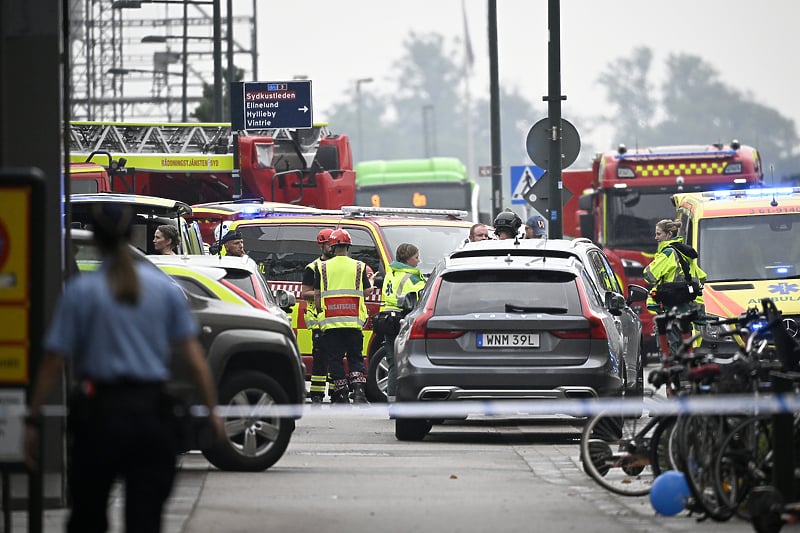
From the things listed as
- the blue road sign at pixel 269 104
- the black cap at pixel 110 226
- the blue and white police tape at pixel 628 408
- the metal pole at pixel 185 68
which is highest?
the metal pole at pixel 185 68

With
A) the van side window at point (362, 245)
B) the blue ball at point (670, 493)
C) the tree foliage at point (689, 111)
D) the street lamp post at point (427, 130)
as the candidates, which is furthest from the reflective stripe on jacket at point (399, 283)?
the tree foliage at point (689, 111)

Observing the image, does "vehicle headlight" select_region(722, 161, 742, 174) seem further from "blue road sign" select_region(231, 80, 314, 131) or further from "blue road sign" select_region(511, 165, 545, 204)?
"blue road sign" select_region(231, 80, 314, 131)

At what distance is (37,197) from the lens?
8.87 metres

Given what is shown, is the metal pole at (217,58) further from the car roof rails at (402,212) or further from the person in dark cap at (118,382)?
the person in dark cap at (118,382)

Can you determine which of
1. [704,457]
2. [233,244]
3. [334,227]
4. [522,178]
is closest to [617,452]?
[704,457]

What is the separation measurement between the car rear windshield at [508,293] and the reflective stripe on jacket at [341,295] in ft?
10.8

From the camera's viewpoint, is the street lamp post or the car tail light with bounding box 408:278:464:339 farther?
the street lamp post

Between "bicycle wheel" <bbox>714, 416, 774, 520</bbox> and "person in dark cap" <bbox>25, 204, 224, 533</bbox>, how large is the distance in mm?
3600

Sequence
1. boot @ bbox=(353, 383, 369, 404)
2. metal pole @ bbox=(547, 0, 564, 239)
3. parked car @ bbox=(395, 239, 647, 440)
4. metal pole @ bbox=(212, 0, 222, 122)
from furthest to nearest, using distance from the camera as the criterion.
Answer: metal pole @ bbox=(212, 0, 222, 122)
metal pole @ bbox=(547, 0, 564, 239)
boot @ bbox=(353, 383, 369, 404)
parked car @ bbox=(395, 239, 647, 440)

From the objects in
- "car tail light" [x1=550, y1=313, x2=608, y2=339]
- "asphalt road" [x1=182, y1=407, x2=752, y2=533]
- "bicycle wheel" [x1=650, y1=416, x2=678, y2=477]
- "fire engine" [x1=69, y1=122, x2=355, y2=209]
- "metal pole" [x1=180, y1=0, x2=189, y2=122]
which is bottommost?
"asphalt road" [x1=182, y1=407, x2=752, y2=533]

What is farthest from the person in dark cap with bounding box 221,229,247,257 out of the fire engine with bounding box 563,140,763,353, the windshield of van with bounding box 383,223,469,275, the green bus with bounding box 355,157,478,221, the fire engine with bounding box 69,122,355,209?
the green bus with bounding box 355,157,478,221

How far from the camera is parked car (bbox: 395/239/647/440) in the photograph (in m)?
15.2

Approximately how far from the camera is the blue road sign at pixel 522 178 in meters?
34.6

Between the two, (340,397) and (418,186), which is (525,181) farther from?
(418,186)
